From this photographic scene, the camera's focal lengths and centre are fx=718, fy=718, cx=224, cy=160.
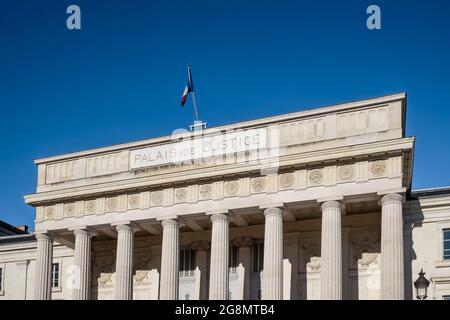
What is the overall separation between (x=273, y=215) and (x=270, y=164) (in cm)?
262

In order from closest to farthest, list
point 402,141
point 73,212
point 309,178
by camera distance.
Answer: point 402,141 < point 309,178 < point 73,212

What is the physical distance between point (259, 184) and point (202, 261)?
25.7 feet

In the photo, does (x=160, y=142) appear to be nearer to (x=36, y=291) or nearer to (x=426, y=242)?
(x=36, y=291)

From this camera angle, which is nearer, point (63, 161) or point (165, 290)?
point (165, 290)

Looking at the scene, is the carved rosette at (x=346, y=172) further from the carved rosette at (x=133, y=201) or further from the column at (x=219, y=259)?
the carved rosette at (x=133, y=201)

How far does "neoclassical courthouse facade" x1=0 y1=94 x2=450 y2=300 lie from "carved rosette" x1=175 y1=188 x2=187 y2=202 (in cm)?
8

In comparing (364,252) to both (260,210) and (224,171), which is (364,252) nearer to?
(260,210)

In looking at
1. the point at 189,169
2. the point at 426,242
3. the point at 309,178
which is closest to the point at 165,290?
the point at 189,169

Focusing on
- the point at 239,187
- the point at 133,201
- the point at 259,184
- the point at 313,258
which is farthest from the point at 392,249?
the point at 133,201

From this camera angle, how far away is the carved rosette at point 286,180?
3662cm

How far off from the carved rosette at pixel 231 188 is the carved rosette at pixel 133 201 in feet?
18.3

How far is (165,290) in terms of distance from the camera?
38594 mm

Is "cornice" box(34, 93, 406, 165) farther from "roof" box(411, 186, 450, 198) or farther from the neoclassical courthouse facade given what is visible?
"roof" box(411, 186, 450, 198)

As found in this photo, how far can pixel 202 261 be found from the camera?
42781 mm
